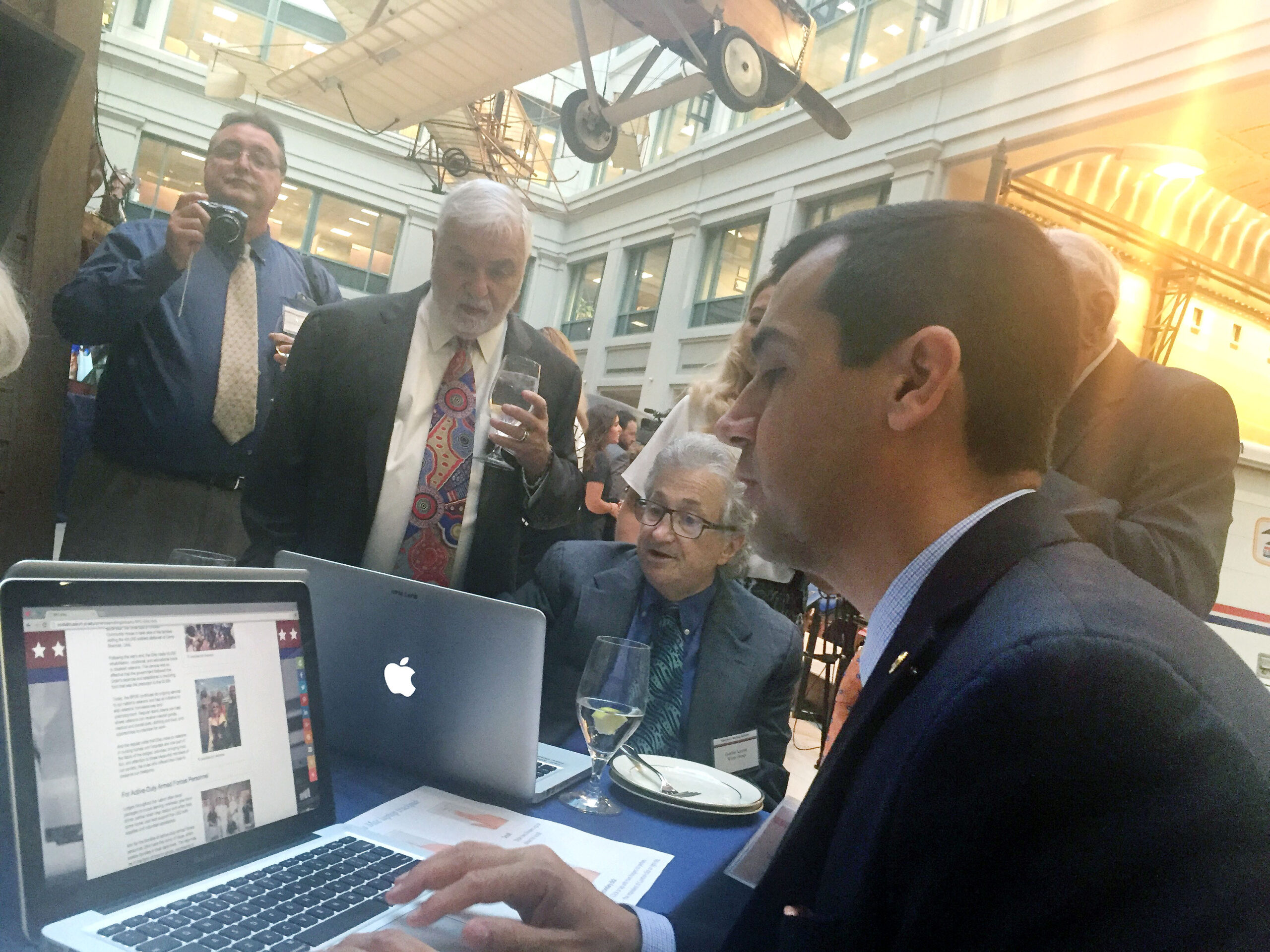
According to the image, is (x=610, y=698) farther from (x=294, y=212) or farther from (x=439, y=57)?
(x=294, y=212)

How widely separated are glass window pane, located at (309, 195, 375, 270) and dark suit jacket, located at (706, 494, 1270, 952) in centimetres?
1299

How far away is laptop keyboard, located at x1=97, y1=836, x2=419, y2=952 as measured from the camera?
67 cm

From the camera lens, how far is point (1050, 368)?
848 millimetres

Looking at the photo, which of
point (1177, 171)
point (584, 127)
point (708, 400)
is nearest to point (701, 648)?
point (708, 400)

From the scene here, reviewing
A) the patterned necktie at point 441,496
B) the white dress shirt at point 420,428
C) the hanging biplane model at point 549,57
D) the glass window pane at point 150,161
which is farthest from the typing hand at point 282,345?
the glass window pane at point 150,161

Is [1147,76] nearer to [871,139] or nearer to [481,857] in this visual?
[871,139]

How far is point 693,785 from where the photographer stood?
4.40 ft

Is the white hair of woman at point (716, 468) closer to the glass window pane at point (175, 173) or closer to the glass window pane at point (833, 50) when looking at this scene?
the glass window pane at point (833, 50)

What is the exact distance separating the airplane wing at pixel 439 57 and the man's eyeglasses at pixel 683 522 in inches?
210

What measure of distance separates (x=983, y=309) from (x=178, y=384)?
1992mm

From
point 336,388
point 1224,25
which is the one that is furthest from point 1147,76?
point 336,388

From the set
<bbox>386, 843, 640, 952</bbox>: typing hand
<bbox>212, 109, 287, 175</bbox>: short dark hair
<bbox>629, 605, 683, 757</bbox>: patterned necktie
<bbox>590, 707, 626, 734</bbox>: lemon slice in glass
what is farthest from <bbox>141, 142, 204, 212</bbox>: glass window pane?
<bbox>386, 843, 640, 952</bbox>: typing hand

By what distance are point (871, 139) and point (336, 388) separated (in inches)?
302

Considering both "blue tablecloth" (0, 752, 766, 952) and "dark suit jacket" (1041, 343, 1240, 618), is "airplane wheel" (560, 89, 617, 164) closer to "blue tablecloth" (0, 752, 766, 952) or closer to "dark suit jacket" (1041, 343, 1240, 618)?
"dark suit jacket" (1041, 343, 1240, 618)
